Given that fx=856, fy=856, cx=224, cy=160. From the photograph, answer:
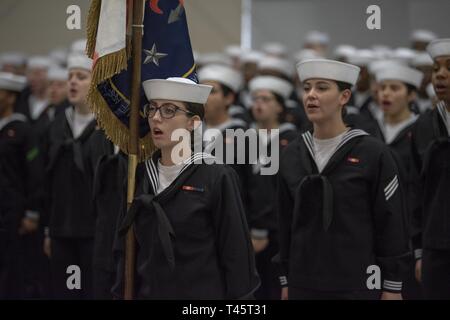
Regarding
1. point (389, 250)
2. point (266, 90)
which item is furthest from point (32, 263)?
point (389, 250)

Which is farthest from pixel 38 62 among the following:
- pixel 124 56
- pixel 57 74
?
pixel 124 56

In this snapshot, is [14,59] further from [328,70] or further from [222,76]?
[328,70]

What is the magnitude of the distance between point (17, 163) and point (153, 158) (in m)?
2.79

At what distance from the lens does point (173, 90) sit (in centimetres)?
400

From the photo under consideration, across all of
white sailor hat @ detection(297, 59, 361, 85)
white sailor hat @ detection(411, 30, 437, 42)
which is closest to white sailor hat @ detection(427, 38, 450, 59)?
white sailor hat @ detection(297, 59, 361, 85)

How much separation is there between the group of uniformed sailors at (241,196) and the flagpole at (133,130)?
0.12 ft

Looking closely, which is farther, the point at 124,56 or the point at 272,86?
the point at 272,86

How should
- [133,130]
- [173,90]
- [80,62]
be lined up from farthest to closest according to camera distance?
[80,62]
[133,130]
[173,90]

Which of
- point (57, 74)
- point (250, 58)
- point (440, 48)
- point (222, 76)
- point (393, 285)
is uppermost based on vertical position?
point (250, 58)

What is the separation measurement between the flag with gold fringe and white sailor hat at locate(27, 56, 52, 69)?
5.04m

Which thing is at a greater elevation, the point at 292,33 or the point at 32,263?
the point at 292,33

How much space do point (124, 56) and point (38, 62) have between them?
563 centimetres

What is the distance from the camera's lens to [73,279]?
553 cm
